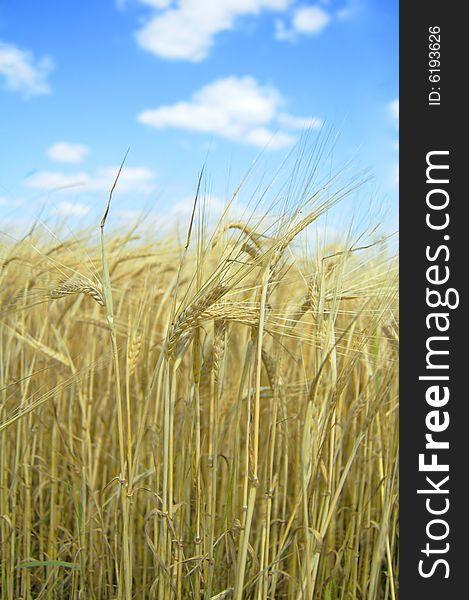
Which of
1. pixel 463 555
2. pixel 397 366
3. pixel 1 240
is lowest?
pixel 463 555

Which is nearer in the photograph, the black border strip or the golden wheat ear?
the golden wheat ear

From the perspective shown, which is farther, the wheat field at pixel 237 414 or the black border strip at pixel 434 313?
the black border strip at pixel 434 313

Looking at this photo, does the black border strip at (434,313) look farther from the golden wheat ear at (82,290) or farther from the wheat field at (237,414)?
the golden wheat ear at (82,290)

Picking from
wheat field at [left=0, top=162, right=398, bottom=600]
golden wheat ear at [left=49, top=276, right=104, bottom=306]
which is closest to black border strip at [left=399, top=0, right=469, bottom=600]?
wheat field at [left=0, top=162, right=398, bottom=600]

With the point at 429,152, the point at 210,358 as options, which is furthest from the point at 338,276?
the point at 429,152

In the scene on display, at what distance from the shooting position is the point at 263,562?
45.9 inches

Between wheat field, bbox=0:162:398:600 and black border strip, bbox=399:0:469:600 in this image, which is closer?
wheat field, bbox=0:162:398:600

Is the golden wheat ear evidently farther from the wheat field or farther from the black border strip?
the black border strip

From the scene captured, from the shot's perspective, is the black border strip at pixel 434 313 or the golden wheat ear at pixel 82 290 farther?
the black border strip at pixel 434 313

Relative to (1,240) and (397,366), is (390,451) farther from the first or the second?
(1,240)

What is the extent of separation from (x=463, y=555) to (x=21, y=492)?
126 cm

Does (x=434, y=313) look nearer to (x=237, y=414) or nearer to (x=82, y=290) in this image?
(x=237, y=414)

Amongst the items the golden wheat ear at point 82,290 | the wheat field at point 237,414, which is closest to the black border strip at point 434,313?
the wheat field at point 237,414

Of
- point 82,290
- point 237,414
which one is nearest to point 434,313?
point 237,414
